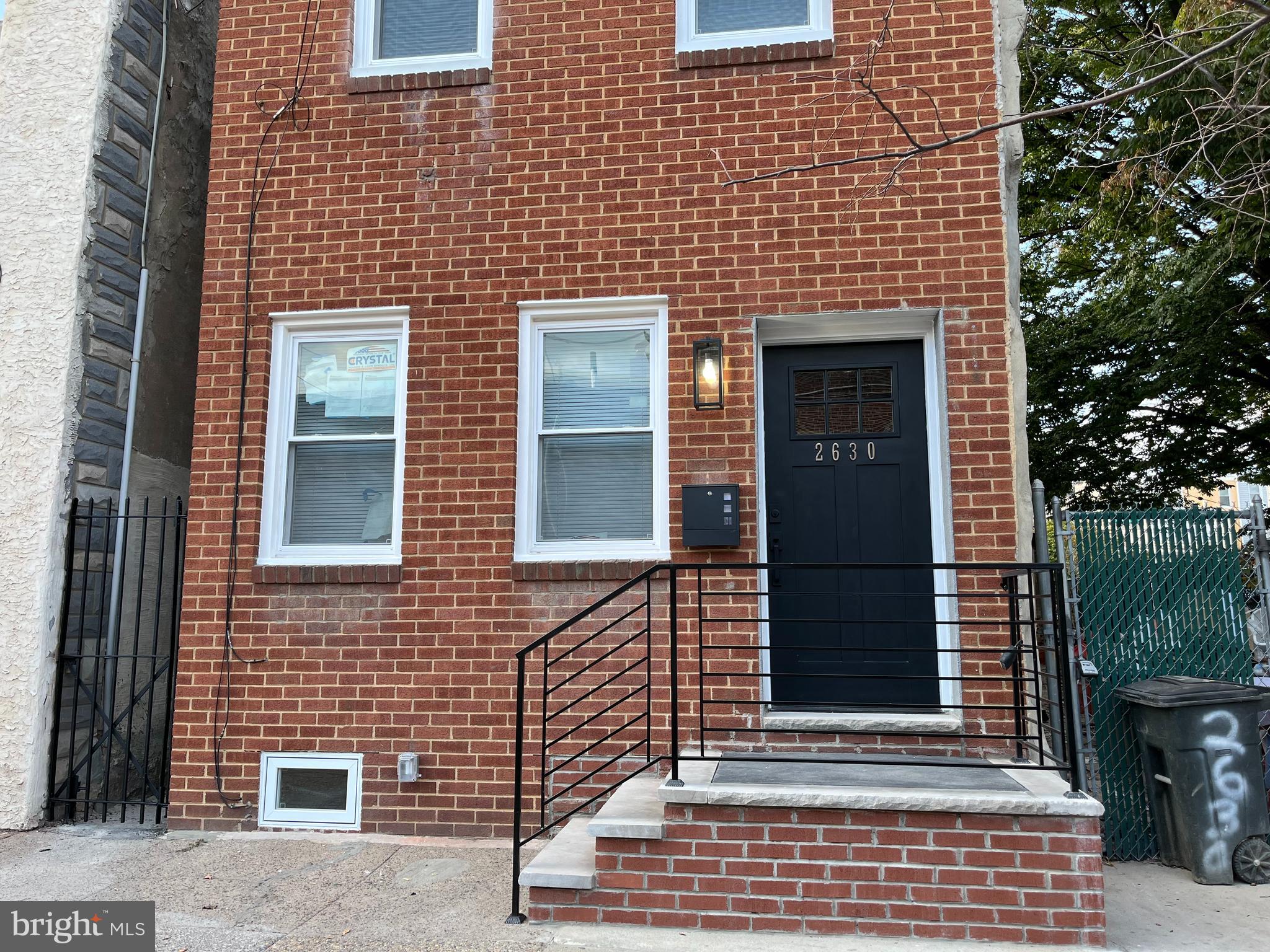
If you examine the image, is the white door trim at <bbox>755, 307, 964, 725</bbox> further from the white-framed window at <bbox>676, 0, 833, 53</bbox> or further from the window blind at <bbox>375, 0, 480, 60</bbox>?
the window blind at <bbox>375, 0, 480, 60</bbox>

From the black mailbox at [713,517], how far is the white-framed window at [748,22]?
270 cm

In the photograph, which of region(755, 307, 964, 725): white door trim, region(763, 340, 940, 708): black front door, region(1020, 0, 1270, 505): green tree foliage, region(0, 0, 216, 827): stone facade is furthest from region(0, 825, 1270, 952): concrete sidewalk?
region(1020, 0, 1270, 505): green tree foliage

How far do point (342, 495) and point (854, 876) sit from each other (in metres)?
3.60

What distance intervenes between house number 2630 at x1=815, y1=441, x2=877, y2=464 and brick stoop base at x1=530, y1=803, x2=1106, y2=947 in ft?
7.05

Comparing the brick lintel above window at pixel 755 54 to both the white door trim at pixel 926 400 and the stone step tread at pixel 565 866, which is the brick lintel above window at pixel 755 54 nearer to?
the white door trim at pixel 926 400

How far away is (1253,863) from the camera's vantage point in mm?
4363

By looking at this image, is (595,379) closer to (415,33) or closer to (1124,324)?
(415,33)

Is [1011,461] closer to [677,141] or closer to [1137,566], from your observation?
[1137,566]

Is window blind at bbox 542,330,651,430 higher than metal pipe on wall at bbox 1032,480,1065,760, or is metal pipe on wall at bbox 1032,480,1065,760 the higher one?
window blind at bbox 542,330,651,430

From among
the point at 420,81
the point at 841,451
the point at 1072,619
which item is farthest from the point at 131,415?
the point at 1072,619

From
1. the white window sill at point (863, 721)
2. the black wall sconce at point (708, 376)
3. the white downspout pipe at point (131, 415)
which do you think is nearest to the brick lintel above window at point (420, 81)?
the white downspout pipe at point (131, 415)

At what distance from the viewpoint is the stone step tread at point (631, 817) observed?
12.1 ft

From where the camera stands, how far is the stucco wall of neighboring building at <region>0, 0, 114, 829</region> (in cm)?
516

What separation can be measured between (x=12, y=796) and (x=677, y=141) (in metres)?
5.38
